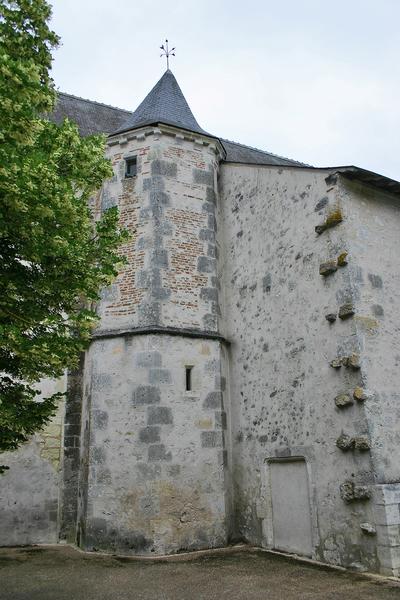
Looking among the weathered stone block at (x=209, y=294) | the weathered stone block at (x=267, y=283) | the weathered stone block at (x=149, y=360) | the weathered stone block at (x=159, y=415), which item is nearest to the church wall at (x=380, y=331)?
the weathered stone block at (x=267, y=283)

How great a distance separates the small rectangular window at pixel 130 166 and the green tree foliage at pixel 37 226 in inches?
168

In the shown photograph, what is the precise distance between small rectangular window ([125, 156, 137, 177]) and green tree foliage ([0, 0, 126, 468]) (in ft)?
14.0

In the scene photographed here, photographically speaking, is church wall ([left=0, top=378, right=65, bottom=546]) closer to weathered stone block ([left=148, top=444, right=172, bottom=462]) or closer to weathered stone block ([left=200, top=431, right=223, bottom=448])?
weathered stone block ([left=148, top=444, right=172, bottom=462])

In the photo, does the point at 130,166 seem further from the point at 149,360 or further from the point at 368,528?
the point at 368,528

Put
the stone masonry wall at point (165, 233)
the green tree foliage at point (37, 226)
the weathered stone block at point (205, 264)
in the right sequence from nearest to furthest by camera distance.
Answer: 1. the green tree foliage at point (37, 226)
2. the stone masonry wall at point (165, 233)
3. the weathered stone block at point (205, 264)

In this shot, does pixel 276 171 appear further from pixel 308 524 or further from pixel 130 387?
pixel 308 524

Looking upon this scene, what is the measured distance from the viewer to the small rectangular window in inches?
385

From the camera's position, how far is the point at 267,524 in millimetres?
7582

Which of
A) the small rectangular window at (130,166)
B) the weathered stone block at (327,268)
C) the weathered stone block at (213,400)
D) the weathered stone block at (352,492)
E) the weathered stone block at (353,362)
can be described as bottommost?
the weathered stone block at (352,492)

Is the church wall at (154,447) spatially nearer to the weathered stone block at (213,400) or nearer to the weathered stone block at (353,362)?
the weathered stone block at (213,400)

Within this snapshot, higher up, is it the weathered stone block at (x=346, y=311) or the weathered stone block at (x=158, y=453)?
the weathered stone block at (x=346, y=311)

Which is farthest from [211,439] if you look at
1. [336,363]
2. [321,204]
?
[321,204]

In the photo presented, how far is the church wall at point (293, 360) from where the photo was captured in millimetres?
6398

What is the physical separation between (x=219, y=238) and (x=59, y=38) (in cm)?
512
